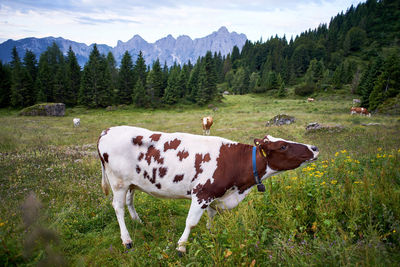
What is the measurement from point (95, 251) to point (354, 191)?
197 inches

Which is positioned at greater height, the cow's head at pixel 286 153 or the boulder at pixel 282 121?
the cow's head at pixel 286 153

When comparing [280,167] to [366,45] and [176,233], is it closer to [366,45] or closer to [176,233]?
[176,233]

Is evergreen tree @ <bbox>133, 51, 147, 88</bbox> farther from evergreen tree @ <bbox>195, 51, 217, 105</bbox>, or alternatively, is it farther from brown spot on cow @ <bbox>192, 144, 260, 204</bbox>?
brown spot on cow @ <bbox>192, 144, 260, 204</bbox>

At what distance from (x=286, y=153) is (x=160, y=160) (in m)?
2.29

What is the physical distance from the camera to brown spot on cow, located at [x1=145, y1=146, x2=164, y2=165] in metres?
3.88

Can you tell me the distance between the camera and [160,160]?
12.7ft

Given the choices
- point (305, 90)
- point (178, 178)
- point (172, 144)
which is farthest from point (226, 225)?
point (305, 90)

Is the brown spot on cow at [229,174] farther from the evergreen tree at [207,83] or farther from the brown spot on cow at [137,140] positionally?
the evergreen tree at [207,83]

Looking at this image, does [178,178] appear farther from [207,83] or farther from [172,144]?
[207,83]

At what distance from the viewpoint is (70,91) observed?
159 feet

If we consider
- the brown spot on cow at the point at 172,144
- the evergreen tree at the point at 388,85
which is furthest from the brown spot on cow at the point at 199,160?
the evergreen tree at the point at 388,85

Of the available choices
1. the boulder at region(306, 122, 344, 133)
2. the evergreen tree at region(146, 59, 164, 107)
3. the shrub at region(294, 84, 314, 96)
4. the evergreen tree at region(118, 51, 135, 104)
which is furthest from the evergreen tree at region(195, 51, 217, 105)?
the boulder at region(306, 122, 344, 133)

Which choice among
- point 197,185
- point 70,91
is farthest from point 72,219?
point 70,91

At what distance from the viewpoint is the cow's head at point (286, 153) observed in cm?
364
